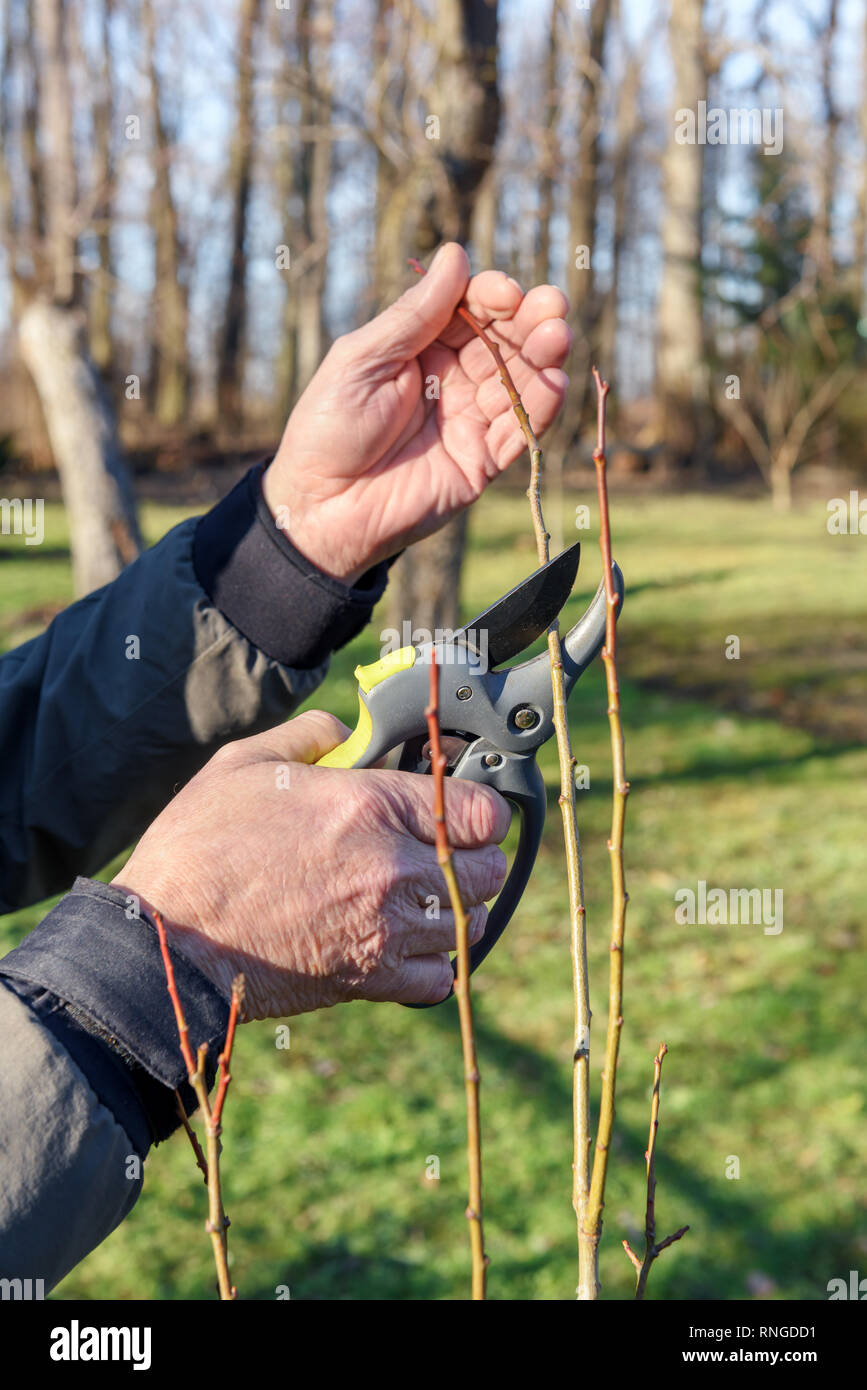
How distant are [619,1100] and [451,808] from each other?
9.11ft

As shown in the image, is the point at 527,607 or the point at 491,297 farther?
the point at 491,297

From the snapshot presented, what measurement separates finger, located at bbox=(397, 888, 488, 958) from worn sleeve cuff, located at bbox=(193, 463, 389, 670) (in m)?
0.74

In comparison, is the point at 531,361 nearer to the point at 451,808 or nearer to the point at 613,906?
the point at 451,808

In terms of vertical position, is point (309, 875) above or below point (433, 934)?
above

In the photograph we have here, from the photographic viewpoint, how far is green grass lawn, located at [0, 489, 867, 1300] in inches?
124

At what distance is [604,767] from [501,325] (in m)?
4.87

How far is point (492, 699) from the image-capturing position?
1508mm

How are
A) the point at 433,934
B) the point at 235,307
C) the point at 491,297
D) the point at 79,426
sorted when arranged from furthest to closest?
1. the point at 235,307
2. the point at 79,426
3. the point at 491,297
4. the point at 433,934

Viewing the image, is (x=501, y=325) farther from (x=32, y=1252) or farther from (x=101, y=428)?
(x=101, y=428)

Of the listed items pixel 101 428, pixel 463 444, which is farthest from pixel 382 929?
pixel 101 428

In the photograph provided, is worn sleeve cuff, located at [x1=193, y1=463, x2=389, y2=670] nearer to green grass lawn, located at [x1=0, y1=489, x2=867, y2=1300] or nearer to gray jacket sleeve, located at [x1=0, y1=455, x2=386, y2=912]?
gray jacket sleeve, located at [x1=0, y1=455, x2=386, y2=912]

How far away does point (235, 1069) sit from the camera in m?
3.98

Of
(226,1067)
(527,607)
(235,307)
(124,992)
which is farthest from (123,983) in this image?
(235,307)

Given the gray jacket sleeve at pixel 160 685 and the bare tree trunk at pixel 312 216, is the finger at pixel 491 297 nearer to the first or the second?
the gray jacket sleeve at pixel 160 685
